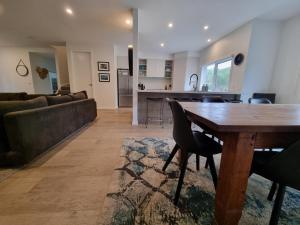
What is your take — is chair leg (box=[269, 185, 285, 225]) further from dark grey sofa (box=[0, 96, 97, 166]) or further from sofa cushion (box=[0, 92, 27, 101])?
sofa cushion (box=[0, 92, 27, 101])

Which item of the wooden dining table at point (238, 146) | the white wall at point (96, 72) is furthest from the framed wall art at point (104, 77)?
the wooden dining table at point (238, 146)

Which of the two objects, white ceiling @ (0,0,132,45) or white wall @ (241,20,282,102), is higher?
white ceiling @ (0,0,132,45)

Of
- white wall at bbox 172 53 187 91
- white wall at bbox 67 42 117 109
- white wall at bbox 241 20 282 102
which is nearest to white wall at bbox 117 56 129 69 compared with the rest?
white wall at bbox 67 42 117 109

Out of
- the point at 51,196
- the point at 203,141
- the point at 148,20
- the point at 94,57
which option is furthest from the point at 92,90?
the point at 203,141

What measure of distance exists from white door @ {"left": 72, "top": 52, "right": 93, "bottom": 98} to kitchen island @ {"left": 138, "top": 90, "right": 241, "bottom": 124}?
3.20 meters

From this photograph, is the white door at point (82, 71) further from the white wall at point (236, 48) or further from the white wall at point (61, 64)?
the white wall at point (236, 48)

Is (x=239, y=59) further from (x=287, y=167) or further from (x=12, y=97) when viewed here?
(x=12, y=97)

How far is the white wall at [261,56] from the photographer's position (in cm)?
352

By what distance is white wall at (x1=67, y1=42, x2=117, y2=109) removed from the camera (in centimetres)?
555

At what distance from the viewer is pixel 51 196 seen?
4.22 ft

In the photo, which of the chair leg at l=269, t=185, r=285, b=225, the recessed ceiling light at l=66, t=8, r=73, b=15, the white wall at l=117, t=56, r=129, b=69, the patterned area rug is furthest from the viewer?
the white wall at l=117, t=56, r=129, b=69

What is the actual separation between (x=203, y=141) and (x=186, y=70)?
Result: 5.84 meters

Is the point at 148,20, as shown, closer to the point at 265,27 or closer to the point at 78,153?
the point at 265,27

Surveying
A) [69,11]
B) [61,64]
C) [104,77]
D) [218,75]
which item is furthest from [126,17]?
[61,64]
